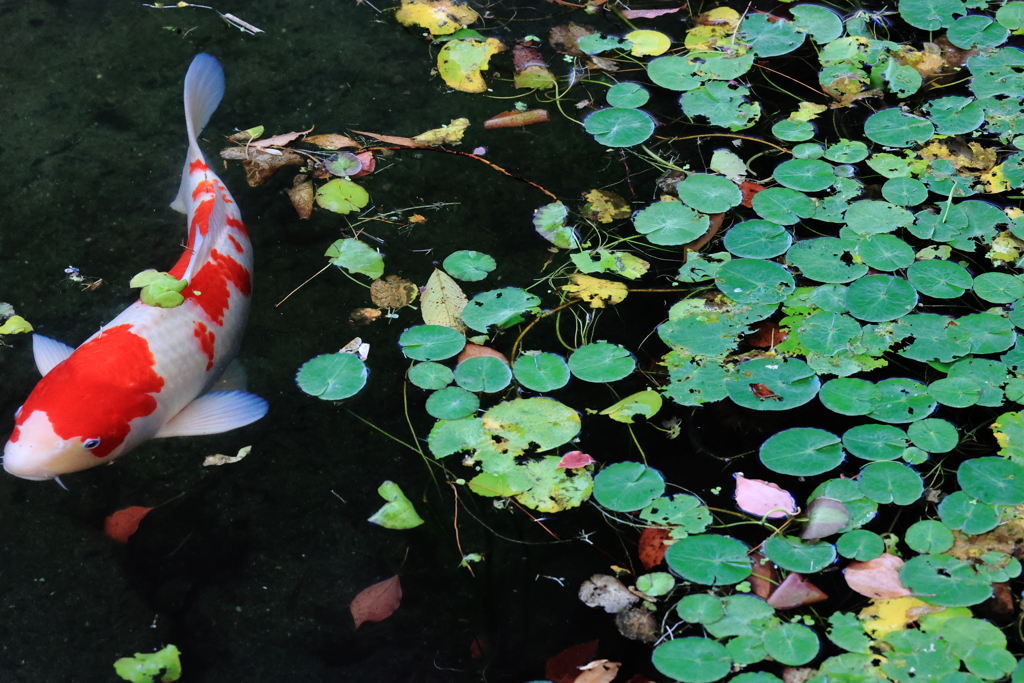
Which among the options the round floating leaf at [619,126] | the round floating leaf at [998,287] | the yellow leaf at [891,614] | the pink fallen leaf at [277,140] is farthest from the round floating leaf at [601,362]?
the pink fallen leaf at [277,140]

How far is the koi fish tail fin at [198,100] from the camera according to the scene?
244 cm

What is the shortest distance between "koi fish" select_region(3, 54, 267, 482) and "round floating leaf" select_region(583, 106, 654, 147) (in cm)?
128

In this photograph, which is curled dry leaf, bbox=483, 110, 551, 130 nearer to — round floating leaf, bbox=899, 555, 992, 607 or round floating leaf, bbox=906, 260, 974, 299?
round floating leaf, bbox=906, 260, 974, 299

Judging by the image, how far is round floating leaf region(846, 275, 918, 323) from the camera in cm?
214

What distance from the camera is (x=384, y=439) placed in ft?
6.67

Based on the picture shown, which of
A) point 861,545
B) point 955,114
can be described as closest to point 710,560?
point 861,545

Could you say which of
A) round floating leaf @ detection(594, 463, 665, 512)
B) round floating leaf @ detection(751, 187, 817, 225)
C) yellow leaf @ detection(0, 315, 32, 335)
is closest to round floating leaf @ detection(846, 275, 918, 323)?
round floating leaf @ detection(751, 187, 817, 225)

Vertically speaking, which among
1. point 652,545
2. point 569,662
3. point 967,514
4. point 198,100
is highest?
point 198,100

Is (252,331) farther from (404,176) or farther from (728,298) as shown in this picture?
(728,298)

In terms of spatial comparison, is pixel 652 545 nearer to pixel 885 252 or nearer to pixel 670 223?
pixel 670 223

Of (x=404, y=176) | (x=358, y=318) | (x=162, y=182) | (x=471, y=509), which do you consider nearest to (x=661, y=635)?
(x=471, y=509)

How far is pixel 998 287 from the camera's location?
2.19 metres

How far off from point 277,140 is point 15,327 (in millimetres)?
1053

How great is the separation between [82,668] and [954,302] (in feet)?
8.07
